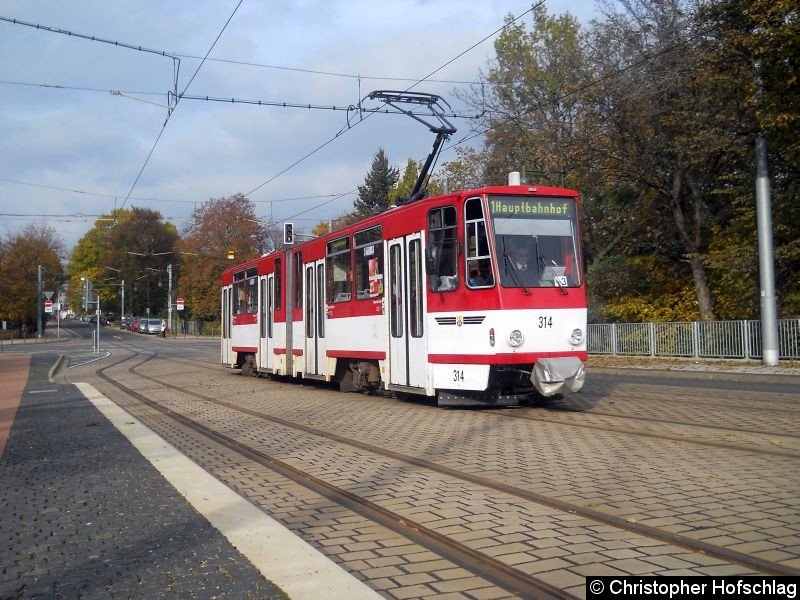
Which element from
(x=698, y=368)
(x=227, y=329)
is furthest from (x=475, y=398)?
(x=227, y=329)

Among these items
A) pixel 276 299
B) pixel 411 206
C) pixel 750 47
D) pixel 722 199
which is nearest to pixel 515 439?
pixel 411 206

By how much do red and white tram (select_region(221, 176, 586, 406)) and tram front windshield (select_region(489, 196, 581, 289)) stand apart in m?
0.02

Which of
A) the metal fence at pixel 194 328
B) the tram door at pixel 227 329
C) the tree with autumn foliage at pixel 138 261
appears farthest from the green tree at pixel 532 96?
the tree with autumn foliage at pixel 138 261

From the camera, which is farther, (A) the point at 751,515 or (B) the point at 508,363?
(B) the point at 508,363

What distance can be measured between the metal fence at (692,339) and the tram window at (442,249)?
15.1 meters

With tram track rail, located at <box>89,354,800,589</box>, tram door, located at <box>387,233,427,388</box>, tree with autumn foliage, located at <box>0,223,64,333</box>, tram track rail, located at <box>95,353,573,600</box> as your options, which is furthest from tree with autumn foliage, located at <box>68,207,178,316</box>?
tram track rail, located at <box>95,353,573,600</box>

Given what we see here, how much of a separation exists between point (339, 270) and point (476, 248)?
5126 mm

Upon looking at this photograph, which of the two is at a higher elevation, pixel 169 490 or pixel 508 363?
pixel 508 363

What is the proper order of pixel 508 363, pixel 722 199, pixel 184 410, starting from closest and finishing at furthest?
pixel 508 363 → pixel 184 410 → pixel 722 199

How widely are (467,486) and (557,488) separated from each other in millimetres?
812

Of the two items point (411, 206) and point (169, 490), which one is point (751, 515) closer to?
point (169, 490)

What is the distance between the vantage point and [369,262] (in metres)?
15.1

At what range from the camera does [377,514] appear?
20.8 feet

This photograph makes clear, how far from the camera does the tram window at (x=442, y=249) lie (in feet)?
40.7
